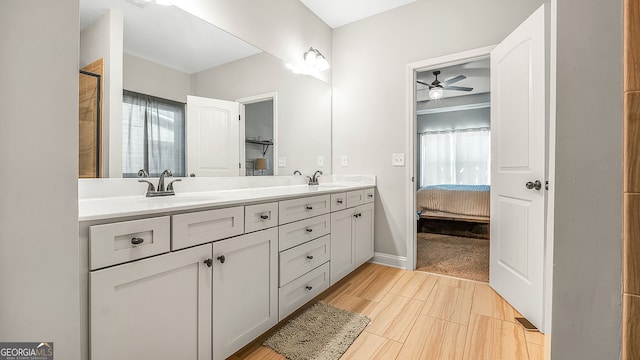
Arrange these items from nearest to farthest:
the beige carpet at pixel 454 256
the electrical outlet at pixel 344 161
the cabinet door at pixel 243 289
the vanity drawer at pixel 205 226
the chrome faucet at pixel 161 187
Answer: the vanity drawer at pixel 205 226 → the cabinet door at pixel 243 289 → the chrome faucet at pixel 161 187 → the beige carpet at pixel 454 256 → the electrical outlet at pixel 344 161

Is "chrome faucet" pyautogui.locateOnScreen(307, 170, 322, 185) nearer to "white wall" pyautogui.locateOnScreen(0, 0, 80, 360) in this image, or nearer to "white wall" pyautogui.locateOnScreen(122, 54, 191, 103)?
"white wall" pyautogui.locateOnScreen(122, 54, 191, 103)

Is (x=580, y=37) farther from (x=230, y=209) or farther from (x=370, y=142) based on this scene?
(x=370, y=142)

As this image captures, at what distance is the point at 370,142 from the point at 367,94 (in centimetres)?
49

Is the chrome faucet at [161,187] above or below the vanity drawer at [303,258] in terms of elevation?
above

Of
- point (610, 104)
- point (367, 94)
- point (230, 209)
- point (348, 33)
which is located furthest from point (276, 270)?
point (348, 33)

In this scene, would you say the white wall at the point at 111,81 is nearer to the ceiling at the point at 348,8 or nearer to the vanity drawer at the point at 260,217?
the vanity drawer at the point at 260,217

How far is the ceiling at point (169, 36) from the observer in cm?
134

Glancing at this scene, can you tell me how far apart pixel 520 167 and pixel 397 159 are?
3.17 ft

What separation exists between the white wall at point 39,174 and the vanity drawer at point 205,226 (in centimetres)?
30

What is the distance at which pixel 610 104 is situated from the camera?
641mm

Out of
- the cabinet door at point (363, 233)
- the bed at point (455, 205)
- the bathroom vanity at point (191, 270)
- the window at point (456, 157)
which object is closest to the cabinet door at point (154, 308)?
the bathroom vanity at point (191, 270)

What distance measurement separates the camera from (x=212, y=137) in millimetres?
1755

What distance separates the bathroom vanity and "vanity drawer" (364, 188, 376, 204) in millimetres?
810

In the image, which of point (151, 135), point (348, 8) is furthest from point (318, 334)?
point (348, 8)
